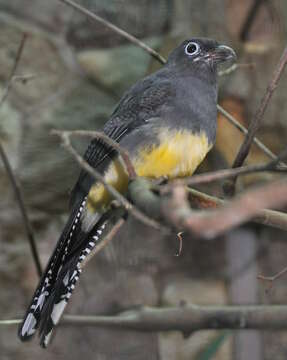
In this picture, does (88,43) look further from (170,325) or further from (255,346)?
(170,325)

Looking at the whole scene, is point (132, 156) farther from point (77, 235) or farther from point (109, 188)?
point (109, 188)

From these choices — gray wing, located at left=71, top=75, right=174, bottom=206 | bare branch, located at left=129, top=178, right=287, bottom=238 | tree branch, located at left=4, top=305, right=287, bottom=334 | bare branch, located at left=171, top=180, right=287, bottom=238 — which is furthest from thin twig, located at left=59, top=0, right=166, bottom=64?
bare branch, located at left=171, top=180, right=287, bottom=238

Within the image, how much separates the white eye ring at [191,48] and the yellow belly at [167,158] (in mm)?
464

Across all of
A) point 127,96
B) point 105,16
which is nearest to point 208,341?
point 127,96

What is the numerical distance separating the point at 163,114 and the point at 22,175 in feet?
5.17

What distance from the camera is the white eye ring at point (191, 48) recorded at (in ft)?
8.27

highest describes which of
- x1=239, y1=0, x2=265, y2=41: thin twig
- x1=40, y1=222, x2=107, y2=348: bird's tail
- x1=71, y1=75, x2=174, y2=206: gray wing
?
x1=71, y1=75, x2=174, y2=206: gray wing

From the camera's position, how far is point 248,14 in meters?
3.90

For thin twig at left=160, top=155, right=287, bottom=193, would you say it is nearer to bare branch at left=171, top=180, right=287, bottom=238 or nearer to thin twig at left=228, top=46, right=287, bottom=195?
bare branch at left=171, top=180, right=287, bottom=238

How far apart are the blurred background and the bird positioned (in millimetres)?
1192

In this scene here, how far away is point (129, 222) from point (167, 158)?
157cm

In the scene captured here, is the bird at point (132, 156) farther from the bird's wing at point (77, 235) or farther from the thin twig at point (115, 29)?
the thin twig at point (115, 29)

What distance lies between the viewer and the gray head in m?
2.46

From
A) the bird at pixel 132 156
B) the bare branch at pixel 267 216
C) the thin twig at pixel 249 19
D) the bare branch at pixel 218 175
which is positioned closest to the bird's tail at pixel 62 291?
the bird at pixel 132 156
